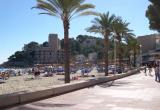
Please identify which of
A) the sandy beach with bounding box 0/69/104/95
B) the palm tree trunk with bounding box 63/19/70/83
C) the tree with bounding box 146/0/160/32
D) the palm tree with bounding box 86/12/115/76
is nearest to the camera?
the sandy beach with bounding box 0/69/104/95

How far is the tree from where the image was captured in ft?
93.6

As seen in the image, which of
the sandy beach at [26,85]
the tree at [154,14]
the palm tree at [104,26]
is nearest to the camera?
the sandy beach at [26,85]

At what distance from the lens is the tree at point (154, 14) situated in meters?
28.5

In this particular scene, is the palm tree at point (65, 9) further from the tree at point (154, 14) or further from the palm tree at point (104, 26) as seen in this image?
the palm tree at point (104, 26)

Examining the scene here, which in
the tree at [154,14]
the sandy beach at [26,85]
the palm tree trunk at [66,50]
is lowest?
the sandy beach at [26,85]

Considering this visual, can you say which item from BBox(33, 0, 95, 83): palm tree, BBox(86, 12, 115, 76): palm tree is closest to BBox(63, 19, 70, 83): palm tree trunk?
BBox(33, 0, 95, 83): palm tree

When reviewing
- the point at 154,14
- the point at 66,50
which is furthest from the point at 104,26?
Answer: the point at 66,50

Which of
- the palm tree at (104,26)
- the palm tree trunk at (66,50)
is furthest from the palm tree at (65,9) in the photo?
the palm tree at (104,26)

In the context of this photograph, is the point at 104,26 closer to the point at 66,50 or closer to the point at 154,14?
the point at 154,14

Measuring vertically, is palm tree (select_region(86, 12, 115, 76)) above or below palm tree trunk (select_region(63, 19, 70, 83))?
above

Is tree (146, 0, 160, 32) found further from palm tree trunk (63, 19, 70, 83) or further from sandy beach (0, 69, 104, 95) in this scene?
Result: sandy beach (0, 69, 104, 95)

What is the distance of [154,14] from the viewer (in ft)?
101

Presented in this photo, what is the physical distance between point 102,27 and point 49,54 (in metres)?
121

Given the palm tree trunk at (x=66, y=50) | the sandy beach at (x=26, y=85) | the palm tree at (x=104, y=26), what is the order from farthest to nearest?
the palm tree at (x=104, y=26), the palm tree trunk at (x=66, y=50), the sandy beach at (x=26, y=85)
